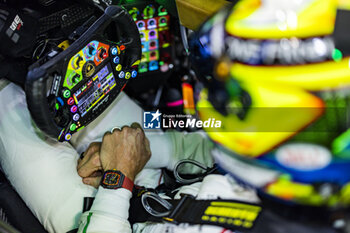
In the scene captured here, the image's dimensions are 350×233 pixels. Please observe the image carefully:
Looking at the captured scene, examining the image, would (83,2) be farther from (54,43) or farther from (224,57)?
(224,57)

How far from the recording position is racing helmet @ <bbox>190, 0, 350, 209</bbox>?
70cm

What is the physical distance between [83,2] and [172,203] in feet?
2.11

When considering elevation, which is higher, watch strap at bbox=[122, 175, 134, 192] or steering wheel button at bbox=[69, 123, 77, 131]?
steering wheel button at bbox=[69, 123, 77, 131]

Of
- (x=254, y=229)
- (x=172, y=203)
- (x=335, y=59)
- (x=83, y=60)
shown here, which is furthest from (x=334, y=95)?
(x=83, y=60)

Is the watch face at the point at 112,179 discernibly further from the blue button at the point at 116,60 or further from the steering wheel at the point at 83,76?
the blue button at the point at 116,60

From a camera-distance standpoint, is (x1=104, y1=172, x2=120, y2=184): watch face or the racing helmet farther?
(x1=104, y1=172, x2=120, y2=184): watch face

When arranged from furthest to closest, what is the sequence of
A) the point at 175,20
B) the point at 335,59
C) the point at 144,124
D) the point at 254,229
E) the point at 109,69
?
the point at 175,20 < the point at 144,124 < the point at 109,69 < the point at 254,229 < the point at 335,59

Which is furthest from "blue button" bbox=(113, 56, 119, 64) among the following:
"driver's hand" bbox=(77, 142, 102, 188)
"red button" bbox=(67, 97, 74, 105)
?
"driver's hand" bbox=(77, 142, 102, 188)

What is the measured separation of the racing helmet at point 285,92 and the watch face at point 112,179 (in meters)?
0.41

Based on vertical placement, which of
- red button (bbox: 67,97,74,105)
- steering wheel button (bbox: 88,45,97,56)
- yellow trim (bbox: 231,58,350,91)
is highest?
yellow trim (bbox: 231,58,350,91)

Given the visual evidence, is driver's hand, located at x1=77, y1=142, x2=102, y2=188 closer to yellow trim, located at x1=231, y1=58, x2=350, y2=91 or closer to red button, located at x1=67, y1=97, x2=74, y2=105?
red button, located at x1=67, y1=97, x2=74, y2=105

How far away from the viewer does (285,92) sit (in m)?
0.73

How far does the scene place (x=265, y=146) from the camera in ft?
2.55

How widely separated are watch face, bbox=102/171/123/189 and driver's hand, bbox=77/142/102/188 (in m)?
0.08
